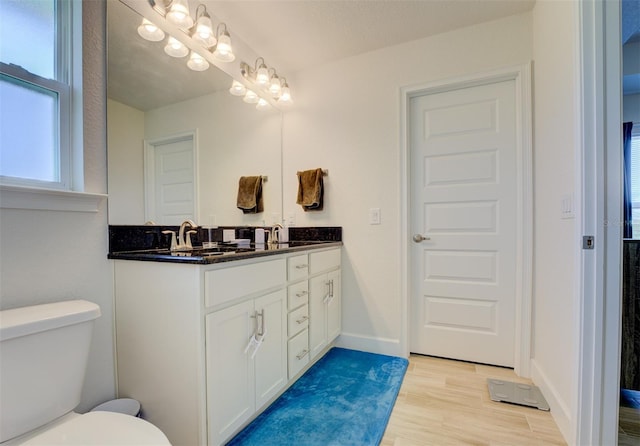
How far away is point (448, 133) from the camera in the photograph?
212cm

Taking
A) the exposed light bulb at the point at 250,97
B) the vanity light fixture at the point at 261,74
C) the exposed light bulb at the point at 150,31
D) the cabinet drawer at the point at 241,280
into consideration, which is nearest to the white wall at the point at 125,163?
the exposed light bulb at the point at 150,31

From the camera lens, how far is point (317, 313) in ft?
6.56

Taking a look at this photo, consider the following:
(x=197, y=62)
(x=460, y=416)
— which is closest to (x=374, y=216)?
(x=460, y=416)

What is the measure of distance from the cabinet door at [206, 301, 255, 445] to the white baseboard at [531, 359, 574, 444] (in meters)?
1.45

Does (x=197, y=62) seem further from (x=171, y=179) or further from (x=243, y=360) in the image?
(x=243, y=360)

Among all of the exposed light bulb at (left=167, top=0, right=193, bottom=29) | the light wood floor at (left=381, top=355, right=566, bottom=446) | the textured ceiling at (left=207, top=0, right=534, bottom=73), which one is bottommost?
the light wood floor at (left=381, top=355, right=566, bottom=446)

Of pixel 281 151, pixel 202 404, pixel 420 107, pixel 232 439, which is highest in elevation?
pixel 420 107

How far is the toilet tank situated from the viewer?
0.86 metres

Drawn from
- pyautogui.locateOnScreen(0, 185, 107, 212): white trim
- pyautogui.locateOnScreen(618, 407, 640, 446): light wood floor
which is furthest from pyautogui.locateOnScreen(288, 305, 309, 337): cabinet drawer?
pyautogui.locateOnScreen(618, 407, 640, 446): light wood floor

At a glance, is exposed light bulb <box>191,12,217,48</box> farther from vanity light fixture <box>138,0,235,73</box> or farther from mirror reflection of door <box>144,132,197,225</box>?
mirror reflection of door <box>144,132,197,225</box>

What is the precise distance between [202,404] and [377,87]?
227 cm

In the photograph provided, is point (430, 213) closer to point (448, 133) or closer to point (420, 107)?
point (448, 133)

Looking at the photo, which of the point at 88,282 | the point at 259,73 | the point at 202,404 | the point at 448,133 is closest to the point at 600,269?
the point at 448,133

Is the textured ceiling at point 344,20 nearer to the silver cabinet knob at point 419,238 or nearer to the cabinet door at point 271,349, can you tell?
the silver cabinet knob at point 419,238
